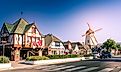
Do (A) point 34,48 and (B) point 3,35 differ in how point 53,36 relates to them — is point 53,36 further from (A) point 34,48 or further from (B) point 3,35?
(B) point 3,35

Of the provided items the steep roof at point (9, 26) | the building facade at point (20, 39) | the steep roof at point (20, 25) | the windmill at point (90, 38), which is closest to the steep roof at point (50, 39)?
the building facade at point (20, 39)

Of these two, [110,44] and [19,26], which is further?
[110,44]

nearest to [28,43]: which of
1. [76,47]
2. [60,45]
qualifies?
[60,45]

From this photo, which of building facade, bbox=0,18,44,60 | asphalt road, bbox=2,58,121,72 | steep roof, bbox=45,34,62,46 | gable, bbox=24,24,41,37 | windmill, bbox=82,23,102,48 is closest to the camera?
asphalt road, bbox=2,58,121,72

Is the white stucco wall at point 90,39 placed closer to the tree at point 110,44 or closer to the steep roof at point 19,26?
the tree at point 110,44

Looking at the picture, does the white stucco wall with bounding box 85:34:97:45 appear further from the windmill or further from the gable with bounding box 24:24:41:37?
the gable with bounding box 24:24:41:37

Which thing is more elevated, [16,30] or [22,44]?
[16,30]

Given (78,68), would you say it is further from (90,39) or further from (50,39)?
(90,39)

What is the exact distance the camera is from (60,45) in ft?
237

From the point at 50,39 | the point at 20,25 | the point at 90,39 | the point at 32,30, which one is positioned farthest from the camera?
the point at 90,39

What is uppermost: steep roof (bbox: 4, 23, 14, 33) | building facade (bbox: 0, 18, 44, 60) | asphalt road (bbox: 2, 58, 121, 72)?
steep roof (bbox: 4, 23, 14, 33)

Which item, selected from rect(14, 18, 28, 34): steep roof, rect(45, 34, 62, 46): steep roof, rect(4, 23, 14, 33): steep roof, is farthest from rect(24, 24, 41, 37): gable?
rect(45, 34, 62, 46): steep roof

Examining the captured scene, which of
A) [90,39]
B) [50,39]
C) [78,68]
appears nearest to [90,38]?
[90,39]

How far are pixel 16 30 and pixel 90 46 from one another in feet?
223
